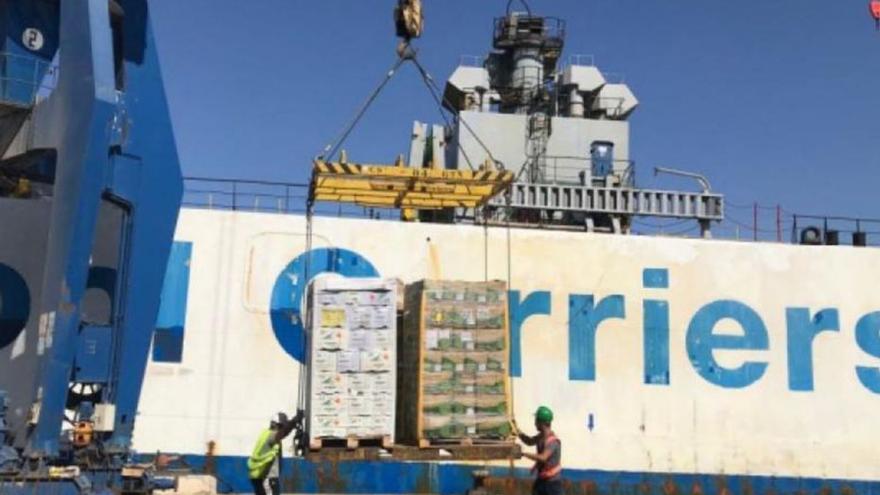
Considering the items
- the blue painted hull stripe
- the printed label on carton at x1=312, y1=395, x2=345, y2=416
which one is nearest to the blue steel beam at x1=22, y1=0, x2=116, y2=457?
the printed label on carton at x1=312, y1=395, x2=345, y2=416

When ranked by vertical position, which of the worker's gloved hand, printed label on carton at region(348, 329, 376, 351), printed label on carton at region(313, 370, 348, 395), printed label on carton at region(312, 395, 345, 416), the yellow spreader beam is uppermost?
the yellow spreader beam

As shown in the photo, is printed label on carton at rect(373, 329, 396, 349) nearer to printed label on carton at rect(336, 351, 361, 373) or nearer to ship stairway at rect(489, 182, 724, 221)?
printed label on carton at rect(336, 351, 361, 373)

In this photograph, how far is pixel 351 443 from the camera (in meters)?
11.0

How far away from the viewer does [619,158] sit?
24.1 m

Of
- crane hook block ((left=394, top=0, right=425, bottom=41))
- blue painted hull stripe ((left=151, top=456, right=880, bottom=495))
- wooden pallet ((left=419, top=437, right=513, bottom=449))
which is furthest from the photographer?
blue painted hull stripe ((left=151, top=456, right=880, bottom=495))

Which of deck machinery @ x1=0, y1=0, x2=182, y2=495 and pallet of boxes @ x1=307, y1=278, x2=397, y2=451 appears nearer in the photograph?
deck machinery @ x1=0, y1=0, x2=182, y2=495

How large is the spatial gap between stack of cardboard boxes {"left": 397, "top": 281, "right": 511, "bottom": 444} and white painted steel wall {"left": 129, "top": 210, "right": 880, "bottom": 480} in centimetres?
582

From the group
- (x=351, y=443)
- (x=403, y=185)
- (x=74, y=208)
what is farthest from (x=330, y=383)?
(x=403, y=185)

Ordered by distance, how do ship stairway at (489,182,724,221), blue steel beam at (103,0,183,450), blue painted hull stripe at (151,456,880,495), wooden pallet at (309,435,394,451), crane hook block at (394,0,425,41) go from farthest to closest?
ship stairway at (489,182,724,221) < blue painted hull stripe at (151,456,880,495) < crane hook block at (394,0,425,41) < wooden pallet at (309,435,394,451) < blue steel beam at (103,0,183,450)

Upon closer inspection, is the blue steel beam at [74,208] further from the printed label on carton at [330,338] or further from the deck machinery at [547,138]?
the deck machinery at [547,138]

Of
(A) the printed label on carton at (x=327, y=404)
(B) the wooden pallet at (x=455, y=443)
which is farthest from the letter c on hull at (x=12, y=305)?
(B) the wooden pallet at (x=455, y=443)

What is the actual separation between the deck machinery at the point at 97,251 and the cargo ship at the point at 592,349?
230 inches

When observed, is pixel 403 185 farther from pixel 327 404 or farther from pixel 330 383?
pixel 327 404

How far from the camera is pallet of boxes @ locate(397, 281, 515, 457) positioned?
1104 centimetres
